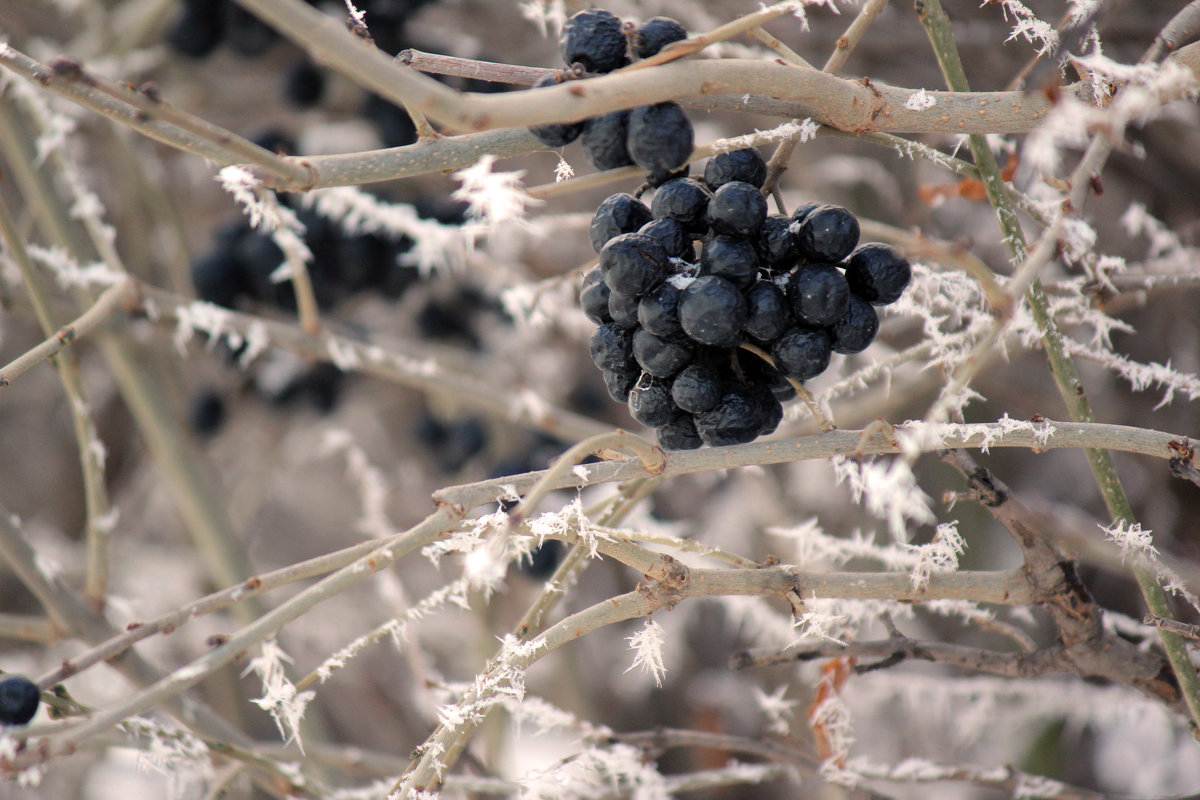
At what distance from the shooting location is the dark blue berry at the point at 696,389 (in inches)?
23.7

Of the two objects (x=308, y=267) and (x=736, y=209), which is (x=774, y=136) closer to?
(x=736, y=209)

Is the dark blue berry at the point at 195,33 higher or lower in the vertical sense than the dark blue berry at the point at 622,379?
higher

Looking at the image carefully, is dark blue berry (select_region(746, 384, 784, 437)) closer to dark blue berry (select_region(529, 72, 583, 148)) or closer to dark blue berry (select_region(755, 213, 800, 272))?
dark blue berry (select_region(755, 213, 800, 272))

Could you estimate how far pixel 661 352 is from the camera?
604 mm

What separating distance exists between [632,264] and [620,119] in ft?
0.29

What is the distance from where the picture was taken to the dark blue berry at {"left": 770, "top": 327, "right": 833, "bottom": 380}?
0.59m

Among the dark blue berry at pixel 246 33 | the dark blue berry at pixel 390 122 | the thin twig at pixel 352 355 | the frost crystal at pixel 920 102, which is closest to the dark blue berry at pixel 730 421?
the frost crystal at pixel 920 102

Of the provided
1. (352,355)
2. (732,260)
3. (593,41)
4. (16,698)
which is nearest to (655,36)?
(593,41)

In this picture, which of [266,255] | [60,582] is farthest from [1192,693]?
[266,255]

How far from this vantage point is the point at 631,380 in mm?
665

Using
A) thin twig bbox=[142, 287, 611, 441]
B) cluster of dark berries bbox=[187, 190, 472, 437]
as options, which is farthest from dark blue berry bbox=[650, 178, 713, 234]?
cluster of dark berries bbox=[187, 190, 472, 437]

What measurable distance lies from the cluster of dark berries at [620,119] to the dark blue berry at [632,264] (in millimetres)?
50

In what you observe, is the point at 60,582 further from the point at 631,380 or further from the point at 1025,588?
the point at 1025,588

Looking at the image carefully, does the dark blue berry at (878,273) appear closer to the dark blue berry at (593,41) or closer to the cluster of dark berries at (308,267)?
the dark blue berry at (593,41)
